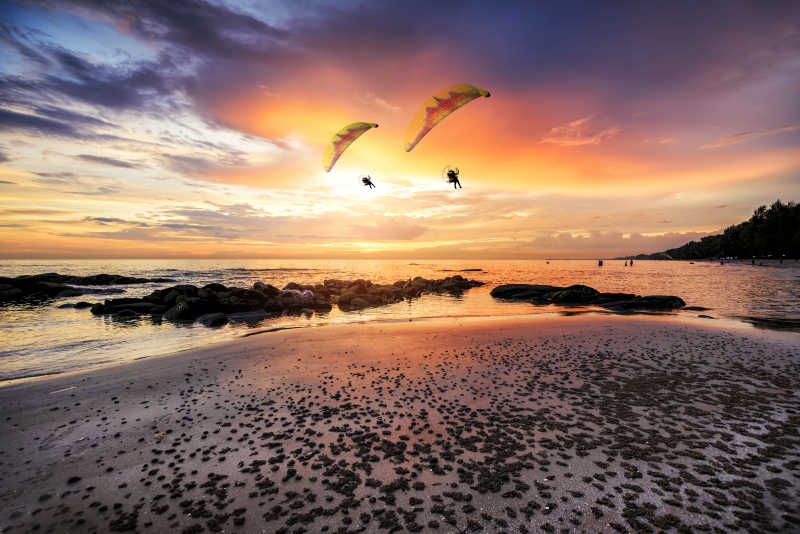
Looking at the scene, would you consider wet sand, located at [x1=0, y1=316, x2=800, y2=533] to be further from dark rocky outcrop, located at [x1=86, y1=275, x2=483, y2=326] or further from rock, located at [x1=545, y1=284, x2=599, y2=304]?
rock, located at [x1=545, y1=284, x2=599, y2=304]

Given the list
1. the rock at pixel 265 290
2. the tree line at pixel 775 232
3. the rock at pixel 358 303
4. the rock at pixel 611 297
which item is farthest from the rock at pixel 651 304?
the tree line at pixel 775 232

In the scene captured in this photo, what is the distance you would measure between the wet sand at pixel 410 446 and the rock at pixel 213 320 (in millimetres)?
11218

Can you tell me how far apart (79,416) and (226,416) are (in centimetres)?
443

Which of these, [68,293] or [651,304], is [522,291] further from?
[68,293]

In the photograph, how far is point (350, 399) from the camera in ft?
32.6

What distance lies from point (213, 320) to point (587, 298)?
39.2m

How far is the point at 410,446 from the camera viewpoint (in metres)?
7.25

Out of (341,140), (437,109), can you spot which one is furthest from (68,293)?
(437,109)

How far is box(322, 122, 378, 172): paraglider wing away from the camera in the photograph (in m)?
18.5

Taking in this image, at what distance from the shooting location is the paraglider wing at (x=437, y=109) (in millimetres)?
13695

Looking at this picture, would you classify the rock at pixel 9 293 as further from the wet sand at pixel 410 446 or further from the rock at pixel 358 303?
the wet sand at pixel 410 446

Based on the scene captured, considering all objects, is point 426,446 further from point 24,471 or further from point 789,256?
point 789,256

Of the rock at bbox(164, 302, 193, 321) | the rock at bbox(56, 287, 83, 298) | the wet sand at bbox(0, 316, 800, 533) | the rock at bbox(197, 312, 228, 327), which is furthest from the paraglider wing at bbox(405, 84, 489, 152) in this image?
the rock at bbox(56, 287, 83, 298)

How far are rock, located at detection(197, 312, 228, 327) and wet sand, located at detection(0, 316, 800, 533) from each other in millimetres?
11218
